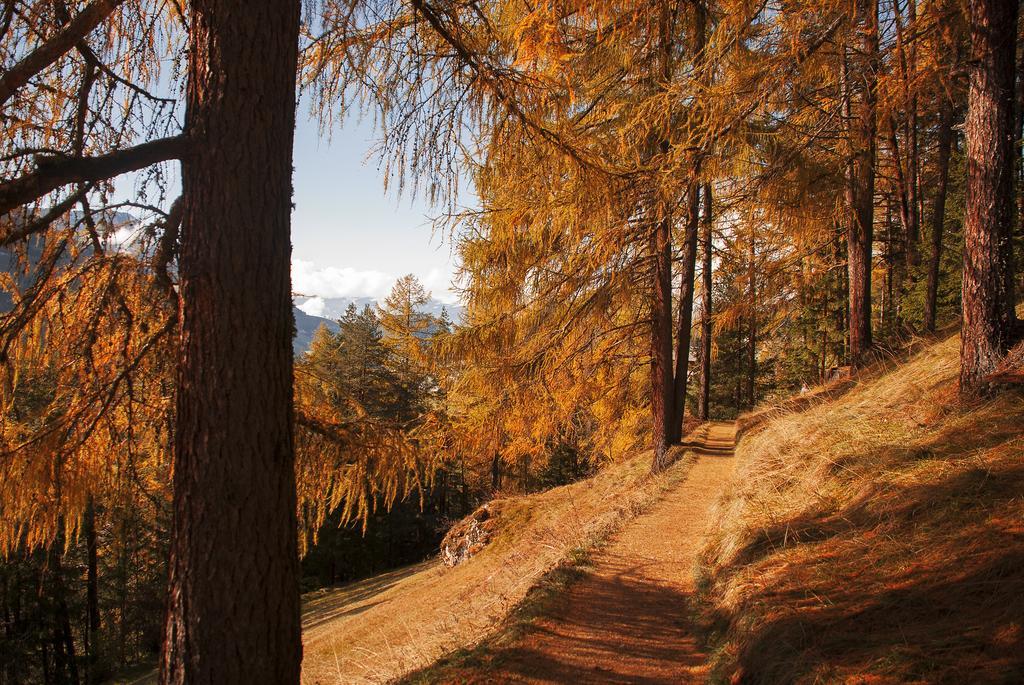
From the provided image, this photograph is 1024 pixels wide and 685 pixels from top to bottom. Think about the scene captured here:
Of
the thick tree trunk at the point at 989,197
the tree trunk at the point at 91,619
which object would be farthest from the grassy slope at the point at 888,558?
the tree trunk at the point at 91,619

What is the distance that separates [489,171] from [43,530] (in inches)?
142

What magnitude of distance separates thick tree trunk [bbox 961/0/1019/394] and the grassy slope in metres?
0.59

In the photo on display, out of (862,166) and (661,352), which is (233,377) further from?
(862,166)

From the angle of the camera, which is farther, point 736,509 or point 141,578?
point 141,578

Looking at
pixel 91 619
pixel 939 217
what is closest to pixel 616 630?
pixel 939 217

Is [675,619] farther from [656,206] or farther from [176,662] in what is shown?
[656,206]

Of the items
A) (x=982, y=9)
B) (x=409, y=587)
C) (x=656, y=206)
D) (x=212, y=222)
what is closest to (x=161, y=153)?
(x=212, y=222)

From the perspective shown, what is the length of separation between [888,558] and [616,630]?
1978 millimetres

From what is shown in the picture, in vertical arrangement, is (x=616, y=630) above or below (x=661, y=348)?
below

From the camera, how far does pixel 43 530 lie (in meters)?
3.24

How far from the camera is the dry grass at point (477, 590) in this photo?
535cm

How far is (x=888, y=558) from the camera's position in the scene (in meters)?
3.45

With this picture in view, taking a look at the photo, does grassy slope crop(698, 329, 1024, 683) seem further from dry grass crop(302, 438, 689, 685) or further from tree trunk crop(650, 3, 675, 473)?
tree trunk crop(650, 3, 675, 473)

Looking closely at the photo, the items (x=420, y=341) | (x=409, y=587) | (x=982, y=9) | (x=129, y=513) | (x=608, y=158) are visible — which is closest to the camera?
(x=129, y=513)
